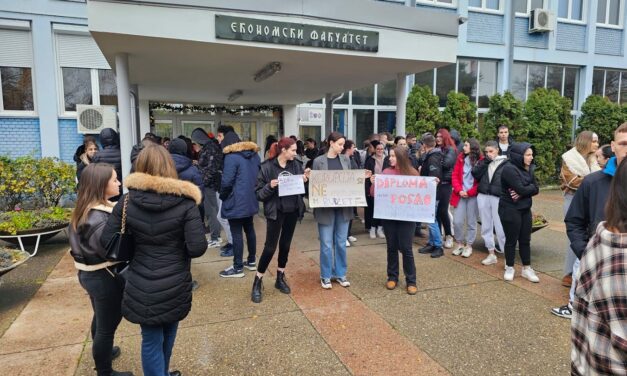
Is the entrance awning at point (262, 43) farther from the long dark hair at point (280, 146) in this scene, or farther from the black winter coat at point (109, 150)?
the long dark hair at point (280, 146)

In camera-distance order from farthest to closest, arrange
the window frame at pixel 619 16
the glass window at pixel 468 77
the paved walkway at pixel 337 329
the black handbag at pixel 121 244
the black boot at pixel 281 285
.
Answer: the window frame at pixel 619 16 < the glass window at pixel 468 77 < the black boot at pixel 281 285 < the paved walkway at pixel 337 329 < the black handbag at pixel 121 244

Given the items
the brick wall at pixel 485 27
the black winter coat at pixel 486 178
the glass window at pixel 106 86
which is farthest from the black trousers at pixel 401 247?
the brick wall at pixel 485 27

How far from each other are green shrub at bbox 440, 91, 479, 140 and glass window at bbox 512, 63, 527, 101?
3811 millimetres

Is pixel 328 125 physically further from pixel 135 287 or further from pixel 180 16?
pixel 135 287

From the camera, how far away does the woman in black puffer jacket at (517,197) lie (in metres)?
4.99

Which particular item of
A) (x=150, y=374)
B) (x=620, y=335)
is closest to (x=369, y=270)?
(x=150, y=374)

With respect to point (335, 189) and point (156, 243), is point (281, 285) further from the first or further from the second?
point (156, 243)

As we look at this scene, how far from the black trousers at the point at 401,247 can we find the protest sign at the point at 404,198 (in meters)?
0.12

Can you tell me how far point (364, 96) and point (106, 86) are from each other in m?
8.41

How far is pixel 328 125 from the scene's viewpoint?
39.3 feet

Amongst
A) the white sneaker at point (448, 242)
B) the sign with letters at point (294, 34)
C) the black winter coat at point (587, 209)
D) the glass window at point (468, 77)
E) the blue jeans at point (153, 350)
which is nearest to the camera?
the blue jeans at point (153, 350)

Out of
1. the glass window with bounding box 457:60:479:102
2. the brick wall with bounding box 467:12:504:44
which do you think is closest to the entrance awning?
the glass window with bounding box 457:60:479:102

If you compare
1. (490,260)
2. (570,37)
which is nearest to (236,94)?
(490,260)

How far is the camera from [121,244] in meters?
2.54
